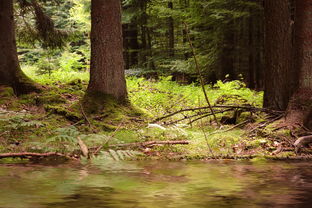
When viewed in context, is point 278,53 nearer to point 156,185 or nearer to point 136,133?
point 136,133

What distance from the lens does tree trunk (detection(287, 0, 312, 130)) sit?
20.8 feet

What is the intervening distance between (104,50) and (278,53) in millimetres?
4081

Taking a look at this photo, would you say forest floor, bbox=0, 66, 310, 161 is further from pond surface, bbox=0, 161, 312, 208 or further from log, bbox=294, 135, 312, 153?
pond surface, bbox=0, 161, 312, 208

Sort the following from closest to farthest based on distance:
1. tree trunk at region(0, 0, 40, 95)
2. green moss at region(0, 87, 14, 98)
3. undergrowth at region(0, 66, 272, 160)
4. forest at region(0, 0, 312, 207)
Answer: forest at region(0, 0, 312, 207) < undergrowth at region(0, 66, 272, 160) < green moss at region(0, 87, 14, 98) < tree trunk at region(0, 0, 40, 95)

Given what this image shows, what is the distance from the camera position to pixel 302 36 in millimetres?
6410

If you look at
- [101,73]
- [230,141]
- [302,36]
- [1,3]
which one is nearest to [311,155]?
[230,141]

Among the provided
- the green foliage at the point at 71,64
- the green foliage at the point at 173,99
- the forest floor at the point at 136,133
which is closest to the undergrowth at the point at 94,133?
the forest floor at the point at 136,133

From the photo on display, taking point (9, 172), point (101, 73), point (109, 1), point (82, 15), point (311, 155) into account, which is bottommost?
point (311, 155)

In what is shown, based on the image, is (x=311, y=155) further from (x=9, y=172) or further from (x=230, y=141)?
(x=9, y=172)

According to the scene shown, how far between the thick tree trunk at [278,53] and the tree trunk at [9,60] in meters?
6.77

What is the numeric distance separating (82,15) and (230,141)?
19.6m

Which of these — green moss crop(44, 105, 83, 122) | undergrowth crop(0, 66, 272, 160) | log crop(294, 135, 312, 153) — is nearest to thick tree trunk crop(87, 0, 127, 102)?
undergrowth crop(0, 66, 272, 160)

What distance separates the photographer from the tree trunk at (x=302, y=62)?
6.35 meters

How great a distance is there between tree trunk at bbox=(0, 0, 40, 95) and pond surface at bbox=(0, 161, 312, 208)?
6.75m
